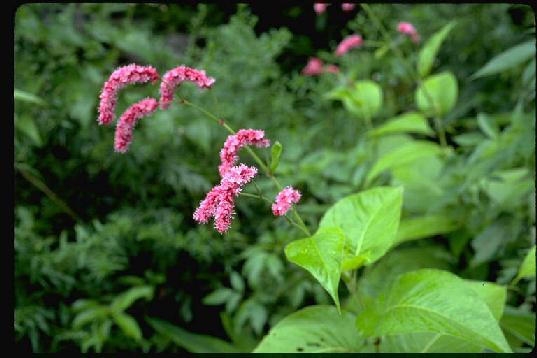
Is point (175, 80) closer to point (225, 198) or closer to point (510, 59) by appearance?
point (225, 198)

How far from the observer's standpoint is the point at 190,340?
2.09 m

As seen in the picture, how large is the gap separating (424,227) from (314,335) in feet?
2.61

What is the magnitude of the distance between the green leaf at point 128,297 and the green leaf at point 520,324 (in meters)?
1.05

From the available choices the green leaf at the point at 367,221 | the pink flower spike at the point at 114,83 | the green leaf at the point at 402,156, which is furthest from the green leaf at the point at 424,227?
the pink flower spike at the point at 114,83

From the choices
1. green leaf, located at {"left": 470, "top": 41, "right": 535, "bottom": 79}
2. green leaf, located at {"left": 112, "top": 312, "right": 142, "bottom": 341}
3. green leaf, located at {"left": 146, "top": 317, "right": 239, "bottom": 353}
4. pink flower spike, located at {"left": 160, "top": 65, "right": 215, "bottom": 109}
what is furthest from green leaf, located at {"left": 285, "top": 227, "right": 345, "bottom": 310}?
green leaf, located at {"left": 146, "top": 317, "right": 239, "bottom": 353}

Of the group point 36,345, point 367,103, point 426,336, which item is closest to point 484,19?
point 367,103

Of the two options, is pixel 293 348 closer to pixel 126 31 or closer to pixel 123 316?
pixel 123 316

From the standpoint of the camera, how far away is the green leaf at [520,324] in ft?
4.88

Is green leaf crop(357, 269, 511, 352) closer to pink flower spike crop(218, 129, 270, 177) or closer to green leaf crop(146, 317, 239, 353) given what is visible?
pink flower spike crop(218, 129, 270, 177)

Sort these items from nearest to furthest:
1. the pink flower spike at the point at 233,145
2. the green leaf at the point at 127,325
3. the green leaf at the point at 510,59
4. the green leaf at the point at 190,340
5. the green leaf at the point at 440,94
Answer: the pink flower spike at the point at 233,145 → the green leaf at the point at 510,59 → the green leaf at the point at 127,325 → the green leaf at the point at 190,340 → the green leaf at the point at 440,94

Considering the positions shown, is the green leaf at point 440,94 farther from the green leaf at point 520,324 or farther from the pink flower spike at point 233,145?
the pink flower spike at point 233,145

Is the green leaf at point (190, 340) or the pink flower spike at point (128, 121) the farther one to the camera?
the green leaf at point (190, 340)

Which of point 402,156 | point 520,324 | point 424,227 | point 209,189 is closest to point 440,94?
point 402,156

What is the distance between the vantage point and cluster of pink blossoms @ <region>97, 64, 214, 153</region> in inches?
45.8
